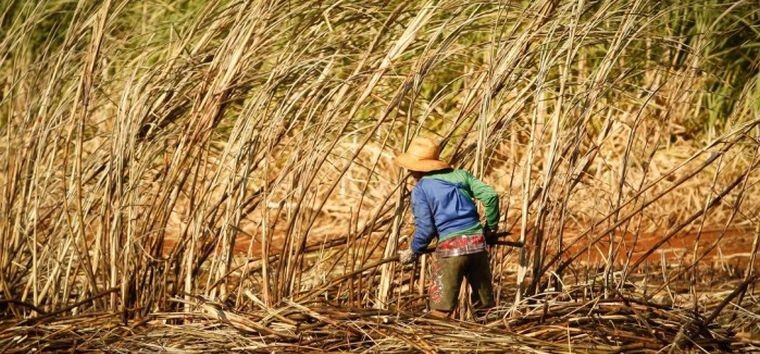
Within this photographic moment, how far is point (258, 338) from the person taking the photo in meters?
4.99

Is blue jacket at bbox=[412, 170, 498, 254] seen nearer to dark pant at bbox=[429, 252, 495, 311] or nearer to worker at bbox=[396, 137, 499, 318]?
worker at bbox=[396, 137, 499, 318]

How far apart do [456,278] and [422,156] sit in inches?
20.0

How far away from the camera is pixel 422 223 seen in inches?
191

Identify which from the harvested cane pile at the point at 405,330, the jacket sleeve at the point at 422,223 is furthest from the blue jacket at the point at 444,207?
the harvested cane pile at the point at 405,330

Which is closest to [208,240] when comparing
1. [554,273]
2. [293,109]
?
[293,109]

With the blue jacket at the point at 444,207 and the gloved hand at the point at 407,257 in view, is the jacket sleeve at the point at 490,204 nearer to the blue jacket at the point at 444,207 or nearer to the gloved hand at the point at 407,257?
the blue jacket at the point at 444,207

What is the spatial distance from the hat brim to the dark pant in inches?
14.3

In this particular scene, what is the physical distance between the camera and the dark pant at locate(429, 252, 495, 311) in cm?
486

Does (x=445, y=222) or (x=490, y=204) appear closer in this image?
(x=490, y=204)

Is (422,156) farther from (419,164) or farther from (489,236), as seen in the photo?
(489,236)

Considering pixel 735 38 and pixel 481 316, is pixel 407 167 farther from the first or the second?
pixel 735 38

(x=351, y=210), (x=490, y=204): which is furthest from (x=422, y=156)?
(x=351, y=210)

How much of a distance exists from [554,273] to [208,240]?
172 centimetres

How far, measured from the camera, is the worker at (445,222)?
4840mm
